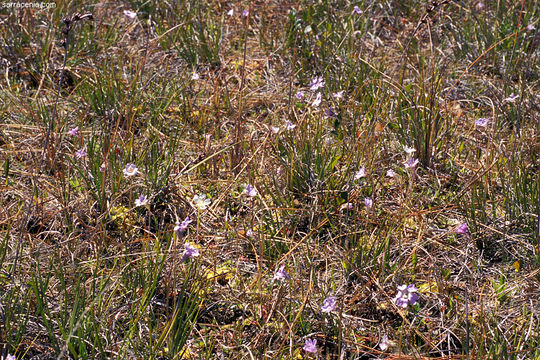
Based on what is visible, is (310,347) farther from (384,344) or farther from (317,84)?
(317,84)

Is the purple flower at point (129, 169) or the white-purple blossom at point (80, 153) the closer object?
the purple flower at point (129, 169)

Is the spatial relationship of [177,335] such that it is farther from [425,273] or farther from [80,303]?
[425,273]

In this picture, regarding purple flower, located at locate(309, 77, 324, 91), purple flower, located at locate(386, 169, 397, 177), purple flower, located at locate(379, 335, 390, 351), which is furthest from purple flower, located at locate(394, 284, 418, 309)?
purple flower, located at locate(309, 77, 324, 91)

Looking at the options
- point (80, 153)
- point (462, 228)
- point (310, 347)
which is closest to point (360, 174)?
point (462, 228)

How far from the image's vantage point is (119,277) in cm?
214

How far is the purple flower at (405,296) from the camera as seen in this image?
2025 mm

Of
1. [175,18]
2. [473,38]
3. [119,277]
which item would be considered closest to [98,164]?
[119,277]

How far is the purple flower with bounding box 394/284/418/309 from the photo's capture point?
6.64 ft

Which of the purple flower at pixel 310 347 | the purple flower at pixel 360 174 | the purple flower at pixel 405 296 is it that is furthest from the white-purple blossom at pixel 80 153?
the purple flower at pixel 405 296

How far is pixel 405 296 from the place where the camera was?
2.05 meters

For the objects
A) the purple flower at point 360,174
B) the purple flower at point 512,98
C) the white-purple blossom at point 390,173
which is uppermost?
the purple flower at point 512,98

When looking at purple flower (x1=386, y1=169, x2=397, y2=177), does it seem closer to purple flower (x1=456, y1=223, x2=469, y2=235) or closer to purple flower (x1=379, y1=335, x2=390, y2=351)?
purple flower (x1=456, y1=223, x2=469, y2=235)

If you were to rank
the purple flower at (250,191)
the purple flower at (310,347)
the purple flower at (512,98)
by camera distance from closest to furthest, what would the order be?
the purple flower at (310,347)
the purple flower at (250,191)
the purple flower at (512,98)

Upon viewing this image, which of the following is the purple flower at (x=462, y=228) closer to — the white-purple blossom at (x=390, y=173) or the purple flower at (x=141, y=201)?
the white-purple blossom at (x=390, y=173)
